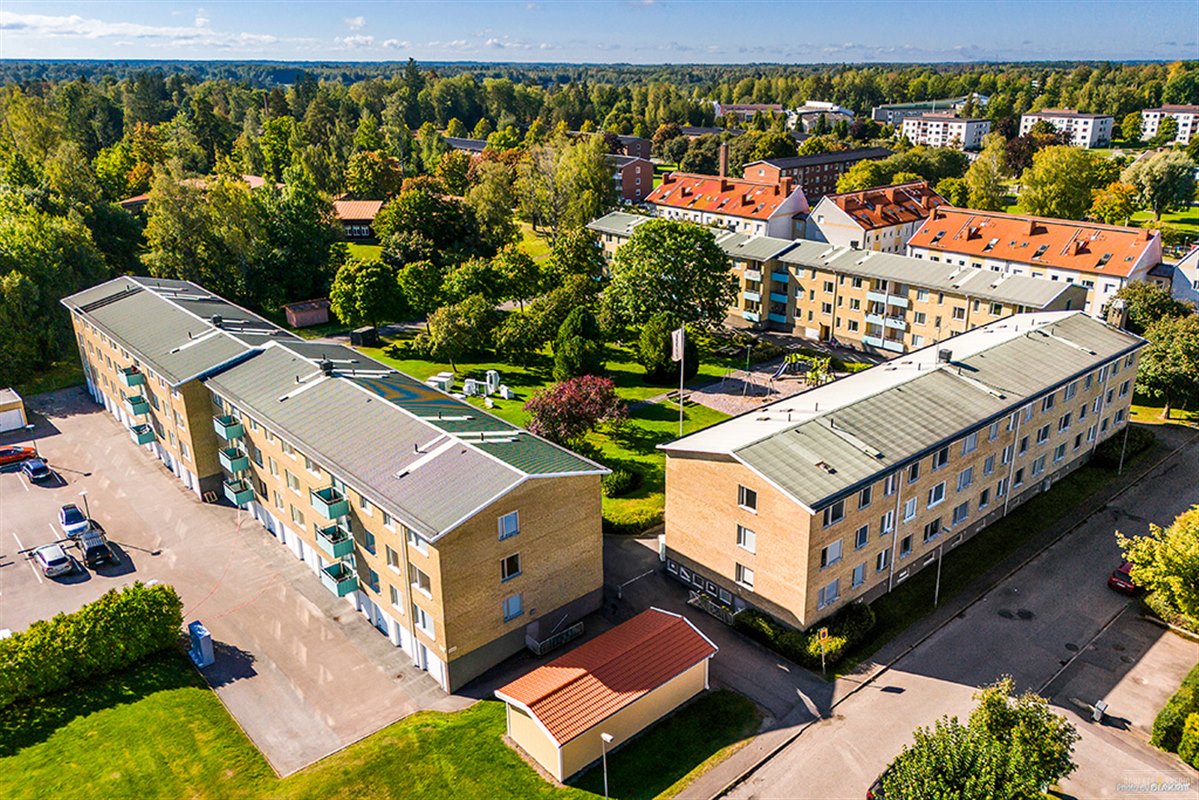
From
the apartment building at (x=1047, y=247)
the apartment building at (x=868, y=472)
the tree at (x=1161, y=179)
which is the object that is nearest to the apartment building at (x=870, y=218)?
the apartment building at (x=1047, y=247)

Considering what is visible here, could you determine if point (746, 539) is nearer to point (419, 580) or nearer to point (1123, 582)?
point (419, 580)

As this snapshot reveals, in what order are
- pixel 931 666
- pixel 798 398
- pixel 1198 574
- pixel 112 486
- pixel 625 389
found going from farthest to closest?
pixel 625 389 < pixel 112 486 < pixel 798 398 < pixel 931 666 < pixel 1198 574

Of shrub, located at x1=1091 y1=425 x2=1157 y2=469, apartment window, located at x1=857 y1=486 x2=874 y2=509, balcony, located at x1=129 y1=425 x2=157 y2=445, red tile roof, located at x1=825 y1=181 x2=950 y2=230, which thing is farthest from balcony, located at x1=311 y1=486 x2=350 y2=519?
red tile roof, located at x1=825 y1=181 x2=950 y2=230

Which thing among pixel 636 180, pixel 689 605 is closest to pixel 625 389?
pixel 689 605

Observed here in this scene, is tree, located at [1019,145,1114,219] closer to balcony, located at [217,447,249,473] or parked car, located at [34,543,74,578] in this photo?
balcony, located at [217,447,249,473]

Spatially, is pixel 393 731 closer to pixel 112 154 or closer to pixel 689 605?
pixel 689 605

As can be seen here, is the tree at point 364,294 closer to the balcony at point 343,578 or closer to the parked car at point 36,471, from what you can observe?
the parked car at point 36,471
